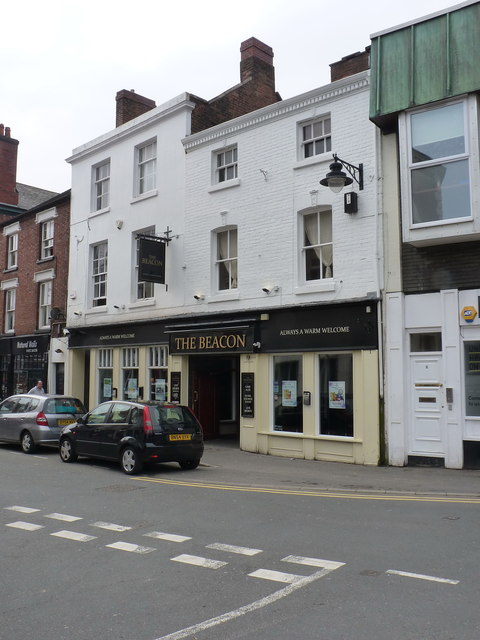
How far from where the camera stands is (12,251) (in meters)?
27.7

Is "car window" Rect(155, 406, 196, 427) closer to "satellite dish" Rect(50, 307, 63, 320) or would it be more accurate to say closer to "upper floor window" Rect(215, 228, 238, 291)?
"upper floor window" Rect(215, 228, 238, 291)

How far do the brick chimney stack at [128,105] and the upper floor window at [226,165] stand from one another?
635 cm

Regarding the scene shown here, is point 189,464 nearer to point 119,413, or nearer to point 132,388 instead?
point 119,413

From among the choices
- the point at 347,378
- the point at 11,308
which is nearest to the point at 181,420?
the point at 347,378

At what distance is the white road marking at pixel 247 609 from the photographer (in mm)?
4570

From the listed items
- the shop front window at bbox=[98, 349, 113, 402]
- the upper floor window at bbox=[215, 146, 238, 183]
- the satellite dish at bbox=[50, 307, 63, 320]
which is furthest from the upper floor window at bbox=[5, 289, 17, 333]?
the upper floor window at bbox=[215, 146, 238, 183]

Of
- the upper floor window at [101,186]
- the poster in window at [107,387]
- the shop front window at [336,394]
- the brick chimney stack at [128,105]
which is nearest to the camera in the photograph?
the shop front window at [336,394]

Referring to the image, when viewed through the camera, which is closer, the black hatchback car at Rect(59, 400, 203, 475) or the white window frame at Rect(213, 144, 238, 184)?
the black hatchback car at Rect(59, 400, 203, 475)

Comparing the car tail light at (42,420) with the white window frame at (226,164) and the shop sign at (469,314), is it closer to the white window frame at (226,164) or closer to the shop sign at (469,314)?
the white window frame at (226,164)

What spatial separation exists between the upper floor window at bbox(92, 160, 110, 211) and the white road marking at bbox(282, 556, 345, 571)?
18.0 metres

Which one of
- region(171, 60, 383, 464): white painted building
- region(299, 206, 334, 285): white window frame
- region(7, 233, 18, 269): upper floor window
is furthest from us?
region(7, 233, 18, 269): upper floor window

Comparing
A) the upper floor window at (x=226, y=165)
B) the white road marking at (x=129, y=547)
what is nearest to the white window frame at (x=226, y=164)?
the upper floor window at (x=226, y=165)

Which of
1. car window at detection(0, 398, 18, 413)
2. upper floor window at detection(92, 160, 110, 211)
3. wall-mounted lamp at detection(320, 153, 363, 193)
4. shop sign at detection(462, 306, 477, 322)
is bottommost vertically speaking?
car window at detection(0, 398, 18, 413)

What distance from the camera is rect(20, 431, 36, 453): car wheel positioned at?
52.9ft
